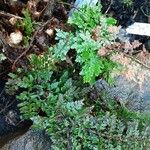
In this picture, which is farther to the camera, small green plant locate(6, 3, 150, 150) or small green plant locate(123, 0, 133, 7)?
small green plant locate(123, 0, 133, 7)

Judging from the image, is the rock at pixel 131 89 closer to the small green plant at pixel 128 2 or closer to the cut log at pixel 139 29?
the cut log at pixel 139 29

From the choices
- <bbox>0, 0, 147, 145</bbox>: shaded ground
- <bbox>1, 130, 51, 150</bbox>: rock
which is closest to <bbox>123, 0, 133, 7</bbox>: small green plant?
<bbox>0, 0, 147, 145</bbox>: shaded ground

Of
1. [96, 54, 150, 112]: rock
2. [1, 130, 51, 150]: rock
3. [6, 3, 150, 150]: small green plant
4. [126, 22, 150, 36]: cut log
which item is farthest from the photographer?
[126, 22, 150, 36]: cut log

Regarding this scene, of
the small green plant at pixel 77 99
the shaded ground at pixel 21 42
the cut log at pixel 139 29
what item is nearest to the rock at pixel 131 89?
the small green plant at pixel 77 99

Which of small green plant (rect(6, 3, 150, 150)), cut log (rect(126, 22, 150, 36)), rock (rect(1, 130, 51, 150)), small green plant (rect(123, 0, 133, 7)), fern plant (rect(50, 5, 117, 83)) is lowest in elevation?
rock (rect(1, 130, 51, 150))

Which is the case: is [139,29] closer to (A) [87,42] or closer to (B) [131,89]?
(B) [131,89]

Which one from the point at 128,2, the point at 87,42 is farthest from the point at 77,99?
the point at 128,2

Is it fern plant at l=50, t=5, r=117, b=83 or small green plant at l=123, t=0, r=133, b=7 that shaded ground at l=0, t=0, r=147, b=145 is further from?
small green plant at l=123, t=0, r=133, b=7

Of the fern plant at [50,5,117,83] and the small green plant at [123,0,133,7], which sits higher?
the small green plant at [123,0,133,7]
